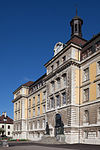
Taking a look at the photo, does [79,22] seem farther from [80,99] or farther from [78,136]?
[78,136]

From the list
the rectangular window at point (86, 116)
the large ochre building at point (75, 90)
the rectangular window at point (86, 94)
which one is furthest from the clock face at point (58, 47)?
the rectangular window at point (86, 116)

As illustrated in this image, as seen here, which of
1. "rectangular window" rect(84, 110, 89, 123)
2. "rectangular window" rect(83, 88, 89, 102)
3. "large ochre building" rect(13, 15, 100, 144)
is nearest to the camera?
"large ochre building" rect(13, 15, 100, 144)

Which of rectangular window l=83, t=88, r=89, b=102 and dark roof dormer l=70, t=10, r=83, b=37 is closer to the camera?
rectangular window l=83, t=88, r=89, b=102

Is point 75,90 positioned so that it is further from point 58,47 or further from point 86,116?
point 58,47

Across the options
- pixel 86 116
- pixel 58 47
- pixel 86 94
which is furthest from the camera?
pixel 58 47

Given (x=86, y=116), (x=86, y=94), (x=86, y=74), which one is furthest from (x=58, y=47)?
(x=86, y=116)

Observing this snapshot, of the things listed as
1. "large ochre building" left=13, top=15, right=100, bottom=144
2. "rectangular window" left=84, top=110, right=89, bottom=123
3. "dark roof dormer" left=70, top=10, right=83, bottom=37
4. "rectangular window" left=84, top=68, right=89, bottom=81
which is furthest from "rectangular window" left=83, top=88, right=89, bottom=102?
"dark roof dormer" left=70, top=10, right=83, bottom=37

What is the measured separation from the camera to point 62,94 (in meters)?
36.7

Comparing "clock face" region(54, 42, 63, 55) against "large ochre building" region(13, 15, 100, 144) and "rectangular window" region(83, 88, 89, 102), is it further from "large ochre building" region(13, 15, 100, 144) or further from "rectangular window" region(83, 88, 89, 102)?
"rectangular window" region(83, 88, 89, 102)

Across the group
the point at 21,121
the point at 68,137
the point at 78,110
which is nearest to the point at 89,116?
the point at 78,110

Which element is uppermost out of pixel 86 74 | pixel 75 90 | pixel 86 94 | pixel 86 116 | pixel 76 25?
pixel 76 25

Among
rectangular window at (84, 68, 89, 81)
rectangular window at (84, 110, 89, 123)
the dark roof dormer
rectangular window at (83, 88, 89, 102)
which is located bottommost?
rectangular window at (84, 110, 89, 123)

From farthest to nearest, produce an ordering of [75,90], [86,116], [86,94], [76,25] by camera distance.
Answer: [76,25] → [75,90] → [86,94] → [86,116]

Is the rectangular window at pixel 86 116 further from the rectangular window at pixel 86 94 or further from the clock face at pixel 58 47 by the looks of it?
the clock face at pixel 58 47
